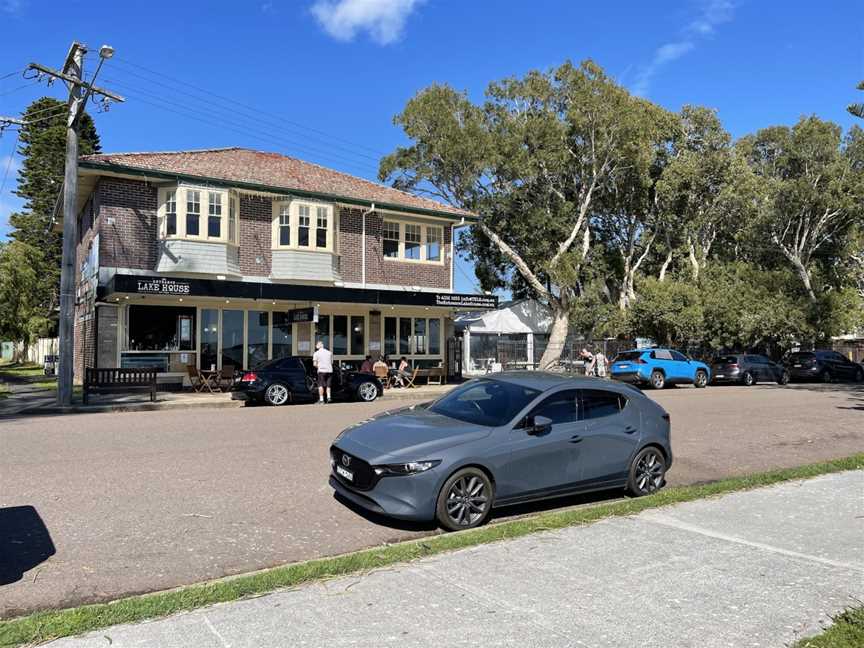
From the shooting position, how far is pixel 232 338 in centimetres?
2236

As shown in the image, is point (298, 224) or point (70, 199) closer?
point (70, 199)

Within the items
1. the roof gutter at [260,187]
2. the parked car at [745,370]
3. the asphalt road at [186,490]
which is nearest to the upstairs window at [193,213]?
the roof gutter at [260,187]

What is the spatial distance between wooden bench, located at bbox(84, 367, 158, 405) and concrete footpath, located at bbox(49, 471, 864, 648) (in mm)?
14550

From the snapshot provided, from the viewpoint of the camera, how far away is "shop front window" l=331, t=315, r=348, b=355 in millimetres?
24428

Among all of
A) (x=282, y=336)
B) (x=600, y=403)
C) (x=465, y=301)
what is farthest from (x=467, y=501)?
(x=465, y=301)

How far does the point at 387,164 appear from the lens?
33.7m

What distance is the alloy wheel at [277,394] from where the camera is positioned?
17812 millimetres

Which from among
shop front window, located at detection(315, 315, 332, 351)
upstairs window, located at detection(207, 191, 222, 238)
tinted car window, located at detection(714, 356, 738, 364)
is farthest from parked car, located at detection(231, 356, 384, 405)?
tinted car window, located at detection(714, 356, 738, 364)

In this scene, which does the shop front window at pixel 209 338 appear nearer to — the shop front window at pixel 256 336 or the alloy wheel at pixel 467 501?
the shop front window at pixel 256 336

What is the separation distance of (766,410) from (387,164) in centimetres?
2208

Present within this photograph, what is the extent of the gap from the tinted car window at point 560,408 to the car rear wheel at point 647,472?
1056 millimetres

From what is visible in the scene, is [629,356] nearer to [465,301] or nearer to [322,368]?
[465,301]

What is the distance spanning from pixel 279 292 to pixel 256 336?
2.76m

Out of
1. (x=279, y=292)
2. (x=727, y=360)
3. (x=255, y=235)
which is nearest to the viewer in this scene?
(x=279, y=292)
